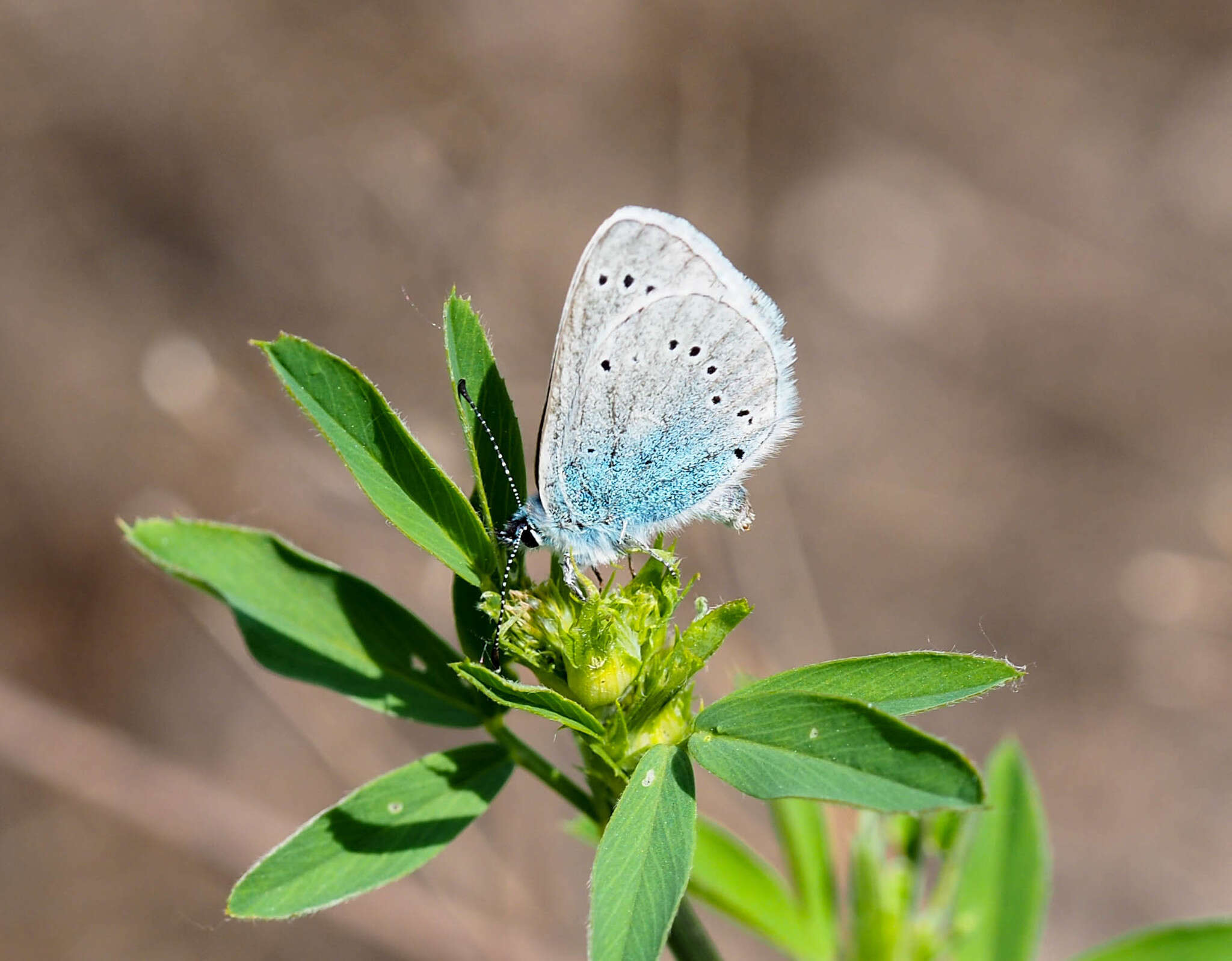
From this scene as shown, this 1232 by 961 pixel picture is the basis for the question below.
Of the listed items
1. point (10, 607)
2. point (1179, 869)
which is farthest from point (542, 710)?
point (1179, 869)

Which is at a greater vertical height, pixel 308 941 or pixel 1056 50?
pixel 1056 50

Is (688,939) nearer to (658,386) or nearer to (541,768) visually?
(541,768)

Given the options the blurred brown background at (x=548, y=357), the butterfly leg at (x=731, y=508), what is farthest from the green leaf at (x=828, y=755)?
the blurred brown background at (x=548, y=357)

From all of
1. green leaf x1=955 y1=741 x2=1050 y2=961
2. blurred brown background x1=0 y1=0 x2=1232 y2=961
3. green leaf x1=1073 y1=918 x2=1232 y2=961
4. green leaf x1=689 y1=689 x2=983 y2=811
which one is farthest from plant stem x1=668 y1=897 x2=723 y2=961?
blurred brown background x1=0 y1=0 x2=1232 y2=961

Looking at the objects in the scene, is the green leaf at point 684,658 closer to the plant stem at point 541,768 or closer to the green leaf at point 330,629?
the plant stem at point 541,768

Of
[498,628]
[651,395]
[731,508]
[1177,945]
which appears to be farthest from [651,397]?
[1177,945]

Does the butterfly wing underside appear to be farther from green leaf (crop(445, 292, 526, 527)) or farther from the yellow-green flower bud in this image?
the yellow-green flower bud

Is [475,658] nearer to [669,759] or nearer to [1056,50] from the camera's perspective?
[669,759]
